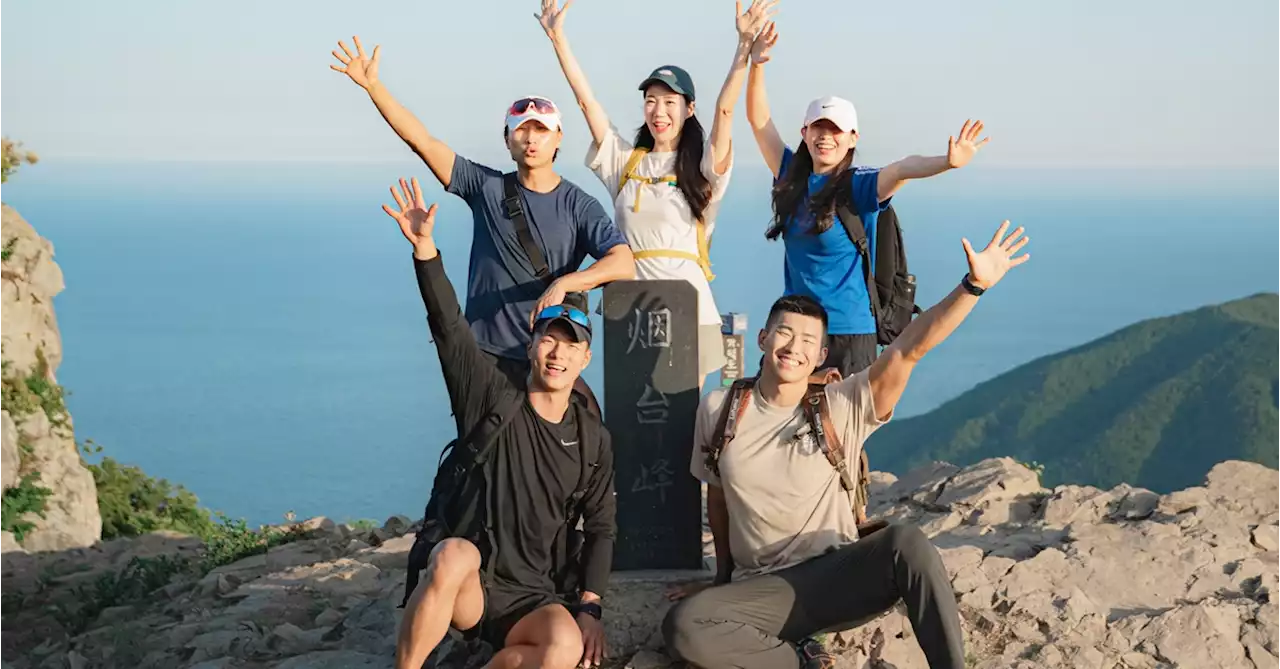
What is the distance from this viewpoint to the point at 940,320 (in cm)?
520

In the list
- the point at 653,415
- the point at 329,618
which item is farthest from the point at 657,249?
the point at 329,618

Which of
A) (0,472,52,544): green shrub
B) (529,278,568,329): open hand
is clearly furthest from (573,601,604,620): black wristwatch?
(0,472,52,544): green shrub

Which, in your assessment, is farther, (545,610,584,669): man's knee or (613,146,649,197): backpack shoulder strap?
(613,146,649,197): backpack shoulder strap

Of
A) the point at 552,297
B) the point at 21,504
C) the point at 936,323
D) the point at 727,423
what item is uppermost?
the point at 552,297

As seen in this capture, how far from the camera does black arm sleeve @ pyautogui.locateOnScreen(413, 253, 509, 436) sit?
17.3 feet

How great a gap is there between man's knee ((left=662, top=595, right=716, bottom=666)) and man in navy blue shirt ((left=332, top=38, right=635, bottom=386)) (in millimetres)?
1310

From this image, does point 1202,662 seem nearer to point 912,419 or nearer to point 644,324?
point 644,324

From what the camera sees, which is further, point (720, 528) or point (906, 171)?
point (906, 171)

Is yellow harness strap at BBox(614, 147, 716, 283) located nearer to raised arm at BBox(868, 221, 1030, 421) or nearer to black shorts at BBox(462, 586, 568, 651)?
raised arm at BBox(868, 221, 1030, 421)

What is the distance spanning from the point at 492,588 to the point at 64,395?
8.41 metres

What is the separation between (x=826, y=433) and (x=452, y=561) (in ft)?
5.40

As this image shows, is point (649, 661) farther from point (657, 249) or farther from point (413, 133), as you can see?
point (413, 133)

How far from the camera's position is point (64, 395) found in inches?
486

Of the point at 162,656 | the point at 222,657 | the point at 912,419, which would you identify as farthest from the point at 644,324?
the point at 912,419
